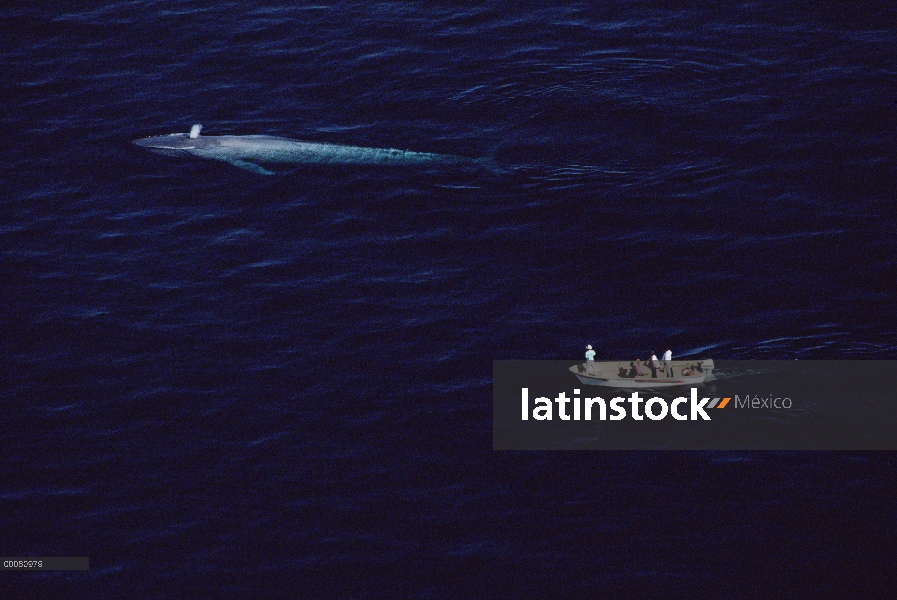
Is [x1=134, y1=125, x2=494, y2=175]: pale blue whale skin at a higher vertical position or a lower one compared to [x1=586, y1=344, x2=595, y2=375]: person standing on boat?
higher

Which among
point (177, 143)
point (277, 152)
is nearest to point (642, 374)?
point (277, 152)

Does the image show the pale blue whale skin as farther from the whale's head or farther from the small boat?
the small boat

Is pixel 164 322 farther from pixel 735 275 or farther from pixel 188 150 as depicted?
Result: pixel 735 275

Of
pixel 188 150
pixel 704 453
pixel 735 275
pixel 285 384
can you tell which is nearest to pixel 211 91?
pixel 188 150
